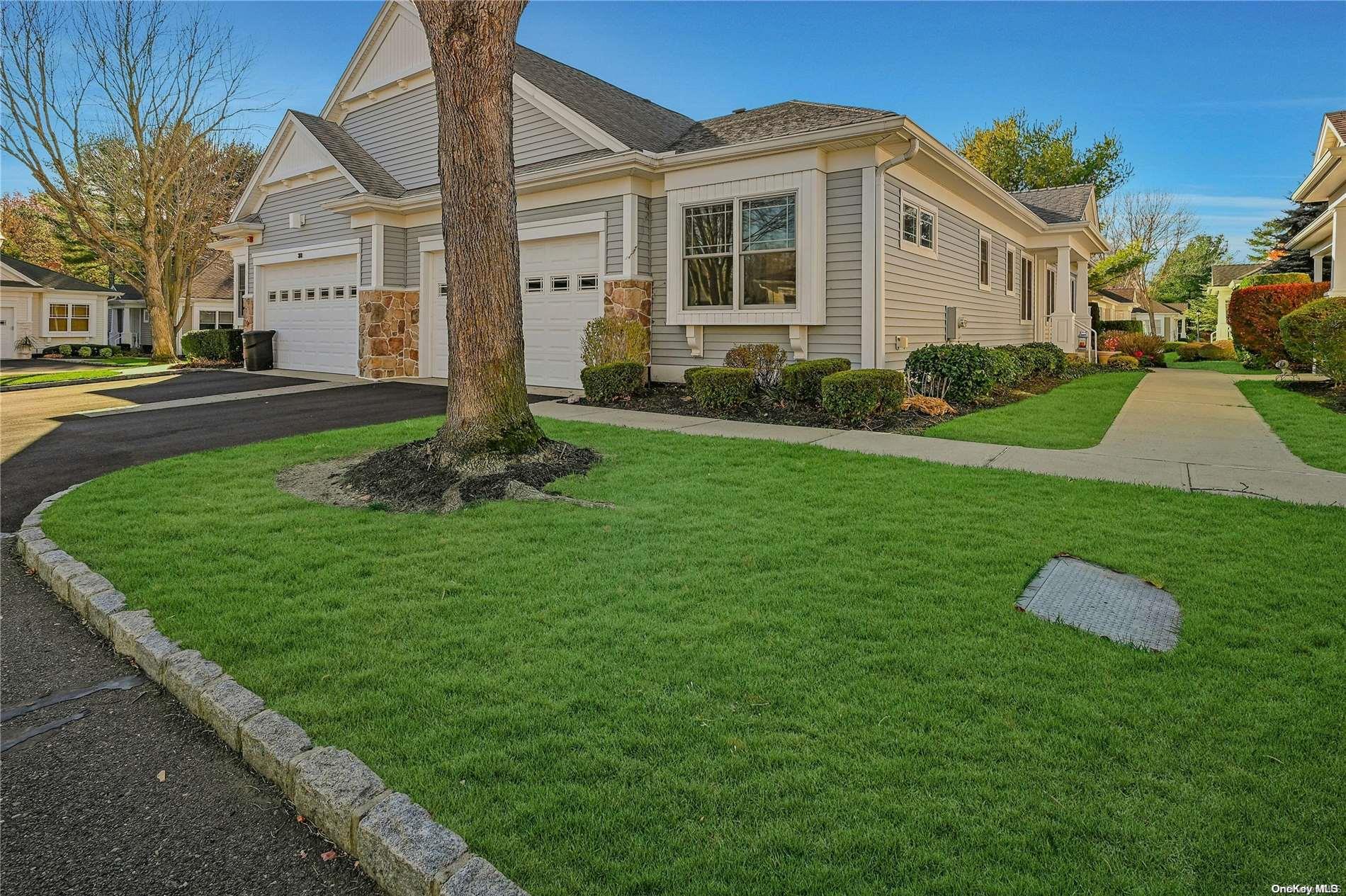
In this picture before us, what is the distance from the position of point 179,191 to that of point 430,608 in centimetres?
2539

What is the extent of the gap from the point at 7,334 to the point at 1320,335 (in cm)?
3840

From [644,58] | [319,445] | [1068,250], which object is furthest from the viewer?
[1068,250]

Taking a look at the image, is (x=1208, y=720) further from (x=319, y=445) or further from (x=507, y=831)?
(x=319, y=445)

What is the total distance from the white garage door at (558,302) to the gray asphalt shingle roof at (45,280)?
2601cm

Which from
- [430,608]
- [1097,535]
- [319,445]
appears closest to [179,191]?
[319,445]

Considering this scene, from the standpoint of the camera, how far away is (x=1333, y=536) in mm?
4234

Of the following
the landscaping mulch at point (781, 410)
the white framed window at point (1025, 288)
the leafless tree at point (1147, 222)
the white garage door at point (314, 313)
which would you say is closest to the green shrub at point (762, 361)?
the landscaping mulch at point (781, 410)

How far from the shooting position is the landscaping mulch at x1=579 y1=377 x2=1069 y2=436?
340 inches

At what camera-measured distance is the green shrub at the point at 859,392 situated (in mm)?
8656

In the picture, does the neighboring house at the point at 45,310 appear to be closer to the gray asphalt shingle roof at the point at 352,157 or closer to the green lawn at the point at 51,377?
the green lawn at the point at 51,377

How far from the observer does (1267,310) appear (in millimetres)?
15992

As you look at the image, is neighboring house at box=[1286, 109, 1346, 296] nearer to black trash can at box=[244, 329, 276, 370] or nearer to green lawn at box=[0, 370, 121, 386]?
black trash can at box=[244, 329, 276, 370]

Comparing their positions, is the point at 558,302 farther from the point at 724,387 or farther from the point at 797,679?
the point at 797,679

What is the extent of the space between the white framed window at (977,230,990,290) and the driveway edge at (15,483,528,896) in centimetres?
1478
